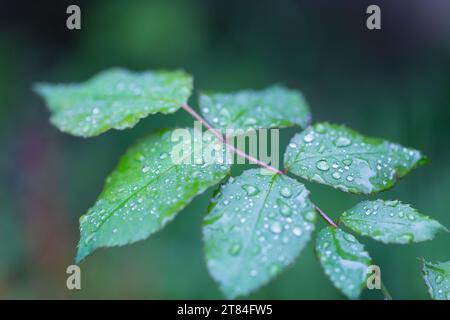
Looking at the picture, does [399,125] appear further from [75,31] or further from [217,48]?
[75,31]

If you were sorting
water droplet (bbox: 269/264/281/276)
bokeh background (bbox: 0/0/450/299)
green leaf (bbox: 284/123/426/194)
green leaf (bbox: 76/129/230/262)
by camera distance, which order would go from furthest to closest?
bokeh background (bbox: 0/0/450/299) < green leaf (bbox: 284/123/426/194) < green leaf (bbox: 76/129/230/262) < water droplet (bbox: 269/264/281/276)

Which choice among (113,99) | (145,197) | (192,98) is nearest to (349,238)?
(145,197)

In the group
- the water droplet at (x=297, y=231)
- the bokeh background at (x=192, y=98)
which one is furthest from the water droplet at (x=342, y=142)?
the bokeh background at (x=192, y=98)

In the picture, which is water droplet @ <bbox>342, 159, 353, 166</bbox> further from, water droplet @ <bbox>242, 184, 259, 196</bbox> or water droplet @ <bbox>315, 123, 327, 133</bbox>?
water droplet @ <bbox>242, 184, 259, 196</bbox>

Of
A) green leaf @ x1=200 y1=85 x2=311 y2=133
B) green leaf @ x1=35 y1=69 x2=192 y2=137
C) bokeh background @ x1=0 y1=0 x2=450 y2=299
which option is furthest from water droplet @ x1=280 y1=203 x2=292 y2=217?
bokeh background @ x1=0 y1=0 x2=450 y2=299

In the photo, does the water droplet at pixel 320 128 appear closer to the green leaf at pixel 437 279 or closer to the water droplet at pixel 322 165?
the water droplet at pixel 322 165

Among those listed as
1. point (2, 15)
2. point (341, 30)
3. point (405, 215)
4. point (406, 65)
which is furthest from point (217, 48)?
point (405, 215)
